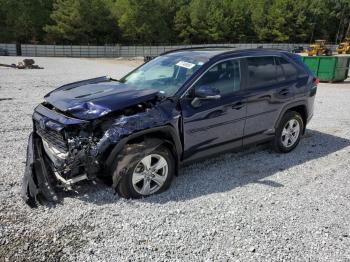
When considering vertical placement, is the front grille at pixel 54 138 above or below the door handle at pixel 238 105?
below

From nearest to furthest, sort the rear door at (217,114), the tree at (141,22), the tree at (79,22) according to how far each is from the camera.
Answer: the rear door at (217,114), the tree at (79,22), the tree at (141,22)

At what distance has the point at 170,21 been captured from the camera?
74688 mm

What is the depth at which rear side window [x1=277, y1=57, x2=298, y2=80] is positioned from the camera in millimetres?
5445

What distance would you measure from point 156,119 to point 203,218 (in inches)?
48.5

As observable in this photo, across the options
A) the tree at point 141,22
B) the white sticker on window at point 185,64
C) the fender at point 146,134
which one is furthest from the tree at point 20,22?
the fender at point 146,134

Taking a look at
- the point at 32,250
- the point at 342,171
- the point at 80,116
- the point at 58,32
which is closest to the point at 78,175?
the point at 80,116

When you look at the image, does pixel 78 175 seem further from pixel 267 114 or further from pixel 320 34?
pixel 320 34

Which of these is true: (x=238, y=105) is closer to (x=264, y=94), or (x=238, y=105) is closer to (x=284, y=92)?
(x=264, y=94)

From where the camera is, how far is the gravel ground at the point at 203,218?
3035 mm

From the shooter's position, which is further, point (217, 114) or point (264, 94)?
point (264, 94)

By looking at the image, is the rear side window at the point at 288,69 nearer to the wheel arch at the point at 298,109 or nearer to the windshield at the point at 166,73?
the wheel arch at the point at 298,109

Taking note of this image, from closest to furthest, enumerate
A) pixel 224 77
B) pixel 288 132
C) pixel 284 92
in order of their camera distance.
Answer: pixel 224 77
pixel 284 92
pixel 288 132

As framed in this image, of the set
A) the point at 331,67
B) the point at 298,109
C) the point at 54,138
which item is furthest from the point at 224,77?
the point at 331,67

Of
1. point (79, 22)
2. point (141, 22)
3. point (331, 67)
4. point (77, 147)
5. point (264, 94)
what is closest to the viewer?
point (77, 147)
